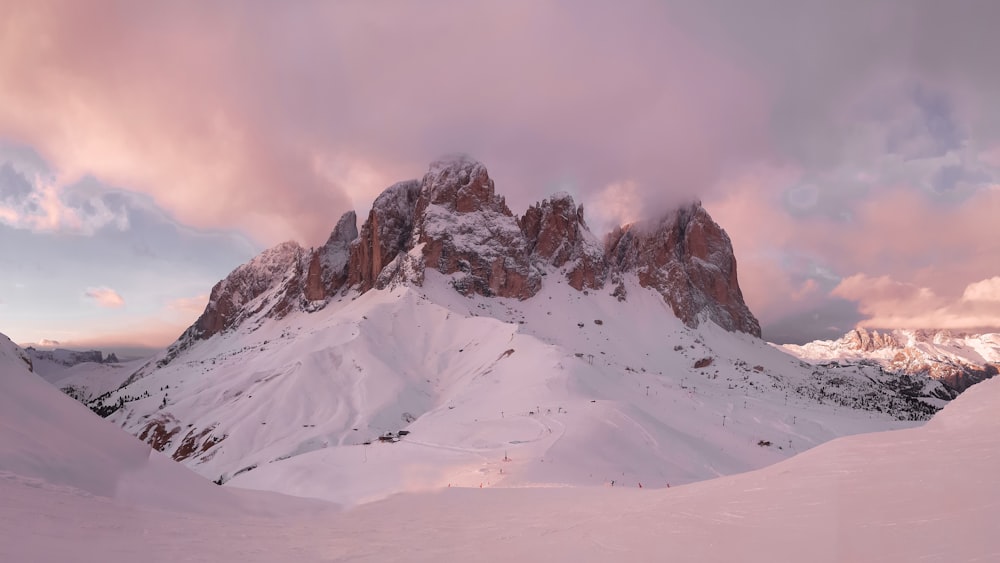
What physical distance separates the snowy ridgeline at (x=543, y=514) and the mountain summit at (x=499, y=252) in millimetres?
85162

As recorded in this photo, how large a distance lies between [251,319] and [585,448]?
13582cm

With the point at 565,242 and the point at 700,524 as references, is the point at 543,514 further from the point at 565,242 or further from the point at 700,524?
the point at 565,242

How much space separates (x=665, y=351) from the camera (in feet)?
295

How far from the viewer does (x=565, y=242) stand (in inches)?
4582

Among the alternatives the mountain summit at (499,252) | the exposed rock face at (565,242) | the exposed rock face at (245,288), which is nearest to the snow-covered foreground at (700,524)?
the mountain summit at (499,252)

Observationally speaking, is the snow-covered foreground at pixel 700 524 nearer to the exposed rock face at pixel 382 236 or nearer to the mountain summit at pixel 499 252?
the mountain summit at pixel 499 252

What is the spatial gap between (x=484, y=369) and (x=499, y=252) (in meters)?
55.8

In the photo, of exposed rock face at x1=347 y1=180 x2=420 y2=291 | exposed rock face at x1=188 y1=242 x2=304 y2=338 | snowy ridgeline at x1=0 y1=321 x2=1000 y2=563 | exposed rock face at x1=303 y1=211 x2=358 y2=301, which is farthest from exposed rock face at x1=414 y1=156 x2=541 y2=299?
snowy ridgeline at x1=0 y1=321 x2=1000 y2=563

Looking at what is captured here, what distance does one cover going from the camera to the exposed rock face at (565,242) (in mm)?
111750

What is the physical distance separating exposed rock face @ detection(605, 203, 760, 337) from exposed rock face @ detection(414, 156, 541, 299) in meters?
30.9

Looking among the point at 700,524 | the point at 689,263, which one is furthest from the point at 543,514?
the point at 689,263

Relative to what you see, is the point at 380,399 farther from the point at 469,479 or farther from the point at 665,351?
the point at 665,351

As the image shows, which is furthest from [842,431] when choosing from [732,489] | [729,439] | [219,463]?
[219,463]

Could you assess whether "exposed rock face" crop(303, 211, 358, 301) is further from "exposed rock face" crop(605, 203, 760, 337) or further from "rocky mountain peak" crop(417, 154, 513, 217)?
"exposed rock face" crop(605, 203, 760, 337)
